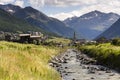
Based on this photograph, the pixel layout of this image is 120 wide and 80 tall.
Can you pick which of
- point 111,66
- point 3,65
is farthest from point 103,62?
point 3,65

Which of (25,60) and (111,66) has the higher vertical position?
(25,60)

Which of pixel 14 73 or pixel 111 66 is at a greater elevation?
pixel 14 73

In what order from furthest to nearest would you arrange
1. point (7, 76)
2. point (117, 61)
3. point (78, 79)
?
point (117, 61)
point (78, 79)
point (7, 76)

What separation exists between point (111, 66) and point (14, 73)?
184ft

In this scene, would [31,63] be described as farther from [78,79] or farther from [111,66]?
[111,66]

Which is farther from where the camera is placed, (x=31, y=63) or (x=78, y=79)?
(x=78, y=79)

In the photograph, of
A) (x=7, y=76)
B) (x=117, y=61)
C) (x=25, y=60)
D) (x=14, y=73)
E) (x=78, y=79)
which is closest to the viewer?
(x=7, y=76)

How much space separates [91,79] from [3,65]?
1155 inches

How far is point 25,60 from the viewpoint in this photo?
34.6m

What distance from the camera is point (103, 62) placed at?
289 feet

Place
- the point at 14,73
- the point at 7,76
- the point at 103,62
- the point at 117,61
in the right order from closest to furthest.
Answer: the point at 7,76, the point at 14,73, the point at 117,61, the point at 103,62

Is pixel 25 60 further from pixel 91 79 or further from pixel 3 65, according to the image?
pixel 91 79

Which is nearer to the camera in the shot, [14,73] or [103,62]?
[14,73]

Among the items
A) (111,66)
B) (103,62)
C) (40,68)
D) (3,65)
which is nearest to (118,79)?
(40,68)
